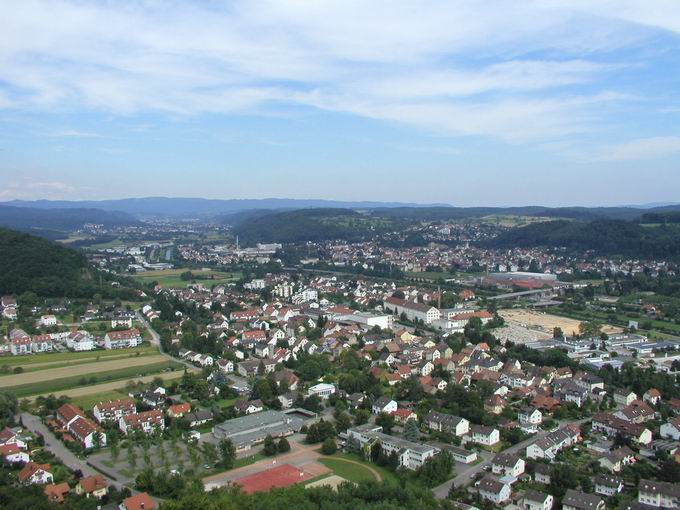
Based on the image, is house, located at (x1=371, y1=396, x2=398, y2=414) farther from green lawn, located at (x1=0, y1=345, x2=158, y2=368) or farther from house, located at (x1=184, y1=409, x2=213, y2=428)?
green lawn, located at (x1=0, y1=345, x2=158, y2=368)

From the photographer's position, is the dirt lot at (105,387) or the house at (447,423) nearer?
the house at (447,423)

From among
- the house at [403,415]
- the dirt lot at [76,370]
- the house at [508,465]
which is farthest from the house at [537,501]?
the dirt lot at [76,370]

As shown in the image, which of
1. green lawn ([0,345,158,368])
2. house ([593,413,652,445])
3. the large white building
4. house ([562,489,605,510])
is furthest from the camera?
the large white building

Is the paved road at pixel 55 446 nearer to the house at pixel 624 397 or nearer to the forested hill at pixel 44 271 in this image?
the house at pixel 624 397

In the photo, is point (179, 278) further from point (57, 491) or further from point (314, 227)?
point (314, 227)

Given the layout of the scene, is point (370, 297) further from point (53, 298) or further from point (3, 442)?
point (3, 442)

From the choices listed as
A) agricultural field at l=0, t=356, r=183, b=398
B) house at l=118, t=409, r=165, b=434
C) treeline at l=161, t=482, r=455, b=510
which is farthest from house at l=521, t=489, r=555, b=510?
agricultural field at l=0, t=356, r=183, b=398

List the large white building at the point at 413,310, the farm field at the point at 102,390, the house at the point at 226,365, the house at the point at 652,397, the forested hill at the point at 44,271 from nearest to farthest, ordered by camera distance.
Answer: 1. the house at the point at 652,397
2. the farm field at the point at 102,390
3. the house at the point at 226,365
4. the large white building at the point at 413,310
5. the forested hill at the point at 44,271
